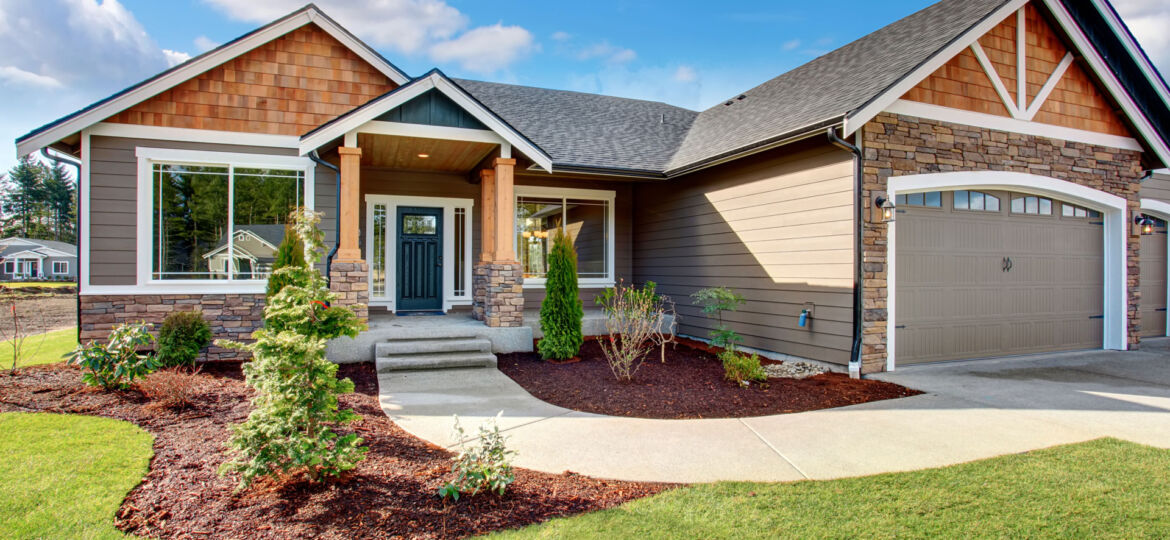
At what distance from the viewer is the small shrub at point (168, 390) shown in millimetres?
5039

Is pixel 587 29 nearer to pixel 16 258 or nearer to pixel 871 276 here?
pixel 871 276

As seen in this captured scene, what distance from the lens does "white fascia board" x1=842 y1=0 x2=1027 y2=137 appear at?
244 inches

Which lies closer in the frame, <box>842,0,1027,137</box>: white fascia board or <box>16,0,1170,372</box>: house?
<box>842,0,1027,137</box>: white fascia board

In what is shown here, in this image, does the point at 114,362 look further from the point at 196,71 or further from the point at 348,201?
the point at 196,71

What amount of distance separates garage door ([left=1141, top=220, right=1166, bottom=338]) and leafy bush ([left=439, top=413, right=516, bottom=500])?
41.0ft

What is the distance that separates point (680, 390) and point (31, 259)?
1790 inches

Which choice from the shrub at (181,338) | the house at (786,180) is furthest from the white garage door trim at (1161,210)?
the shrub at (181,338)

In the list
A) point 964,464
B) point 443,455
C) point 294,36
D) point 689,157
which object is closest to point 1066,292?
point 689,157

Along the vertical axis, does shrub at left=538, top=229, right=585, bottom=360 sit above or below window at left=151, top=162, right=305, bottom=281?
below

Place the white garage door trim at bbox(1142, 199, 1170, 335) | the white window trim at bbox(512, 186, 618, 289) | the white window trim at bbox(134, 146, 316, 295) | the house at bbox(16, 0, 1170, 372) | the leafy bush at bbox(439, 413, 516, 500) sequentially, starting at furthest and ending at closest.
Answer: the white window trim at bbox(512, 186, 618, 289) < the white garage door trim at bbox(1142, 199, 1170, 335) < the white window trim at bbox(134, 146, 316, 295) < the house at bbox(16, 0, 1170, 372) < the leafy bush at bbox(439, 413, 516, 500)

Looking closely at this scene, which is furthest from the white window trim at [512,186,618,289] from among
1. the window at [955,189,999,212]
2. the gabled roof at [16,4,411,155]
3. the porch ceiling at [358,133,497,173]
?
the window at [955,189,999,212]

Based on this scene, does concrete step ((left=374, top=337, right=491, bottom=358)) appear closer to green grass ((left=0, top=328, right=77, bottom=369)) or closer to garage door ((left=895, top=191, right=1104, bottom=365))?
green grass ((left=0, top=328, right=77, bottom=369))

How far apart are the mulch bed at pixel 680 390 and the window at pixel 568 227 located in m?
3.40

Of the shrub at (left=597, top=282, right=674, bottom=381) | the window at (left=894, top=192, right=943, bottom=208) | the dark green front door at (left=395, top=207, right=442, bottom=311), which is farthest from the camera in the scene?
the dark green front door at (left=395, top=207, right=442, bottom=311)
